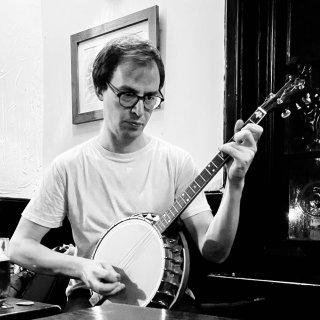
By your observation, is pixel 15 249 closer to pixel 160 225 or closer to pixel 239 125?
pixel 160 225

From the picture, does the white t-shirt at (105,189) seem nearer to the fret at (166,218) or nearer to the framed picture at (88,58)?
the fret at (166,218)

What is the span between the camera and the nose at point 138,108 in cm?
204

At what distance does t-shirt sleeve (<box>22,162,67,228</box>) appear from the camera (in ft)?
6.91

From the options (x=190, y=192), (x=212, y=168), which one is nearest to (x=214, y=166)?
(x=212, y=168)

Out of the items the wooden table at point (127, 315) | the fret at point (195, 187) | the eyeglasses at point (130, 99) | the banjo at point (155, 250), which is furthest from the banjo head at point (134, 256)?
the wooden table at point (127, 315)

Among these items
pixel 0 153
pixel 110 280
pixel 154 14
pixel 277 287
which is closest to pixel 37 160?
pixel 0 153

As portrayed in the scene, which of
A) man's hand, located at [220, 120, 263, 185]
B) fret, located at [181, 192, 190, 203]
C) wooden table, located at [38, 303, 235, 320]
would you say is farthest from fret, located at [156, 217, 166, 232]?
wooden table, located at [38, 303, 235, 320]

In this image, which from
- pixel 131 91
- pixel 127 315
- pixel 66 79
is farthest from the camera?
pixel 66 79

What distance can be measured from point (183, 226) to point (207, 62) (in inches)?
33.4

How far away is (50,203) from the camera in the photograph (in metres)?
2.11

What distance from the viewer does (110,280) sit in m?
1.81

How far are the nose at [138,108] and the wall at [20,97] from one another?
1575 millimetres

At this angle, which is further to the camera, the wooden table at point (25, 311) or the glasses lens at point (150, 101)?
the glasses lens at point (150, 101)

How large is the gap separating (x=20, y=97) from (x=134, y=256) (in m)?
Result: 2.03
